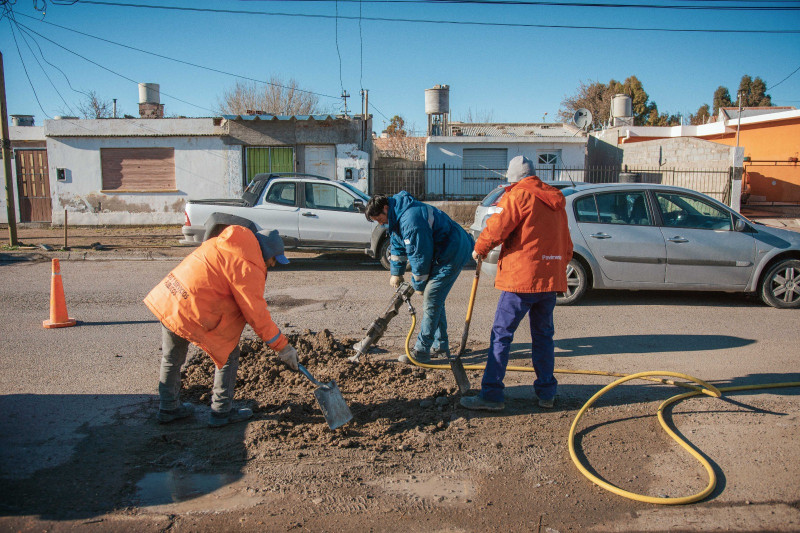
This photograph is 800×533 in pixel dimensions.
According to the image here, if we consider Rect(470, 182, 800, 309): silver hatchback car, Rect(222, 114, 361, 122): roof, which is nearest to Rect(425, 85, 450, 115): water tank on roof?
Rect(222, 114, 361, 122): roof

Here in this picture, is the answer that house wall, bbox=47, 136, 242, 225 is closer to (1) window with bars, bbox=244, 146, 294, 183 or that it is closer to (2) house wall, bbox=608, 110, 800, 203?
(1) window with bars, bbox=244, 146, 294, 183

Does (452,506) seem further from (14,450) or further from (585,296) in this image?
(585,296)

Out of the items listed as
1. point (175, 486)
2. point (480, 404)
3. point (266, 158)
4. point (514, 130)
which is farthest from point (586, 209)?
point (514, 130)

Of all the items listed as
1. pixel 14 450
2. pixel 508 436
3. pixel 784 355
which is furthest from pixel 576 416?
pixel 14 450

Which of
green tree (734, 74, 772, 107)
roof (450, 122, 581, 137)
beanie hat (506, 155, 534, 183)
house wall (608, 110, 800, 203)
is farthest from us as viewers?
green tree (734, 74, 772, 107)

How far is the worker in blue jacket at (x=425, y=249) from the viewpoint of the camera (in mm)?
5230

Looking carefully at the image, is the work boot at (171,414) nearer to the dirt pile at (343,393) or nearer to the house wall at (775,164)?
the dirt pile at (343,393)

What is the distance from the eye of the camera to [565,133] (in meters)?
24.1

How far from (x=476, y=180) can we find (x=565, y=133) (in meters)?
5.34

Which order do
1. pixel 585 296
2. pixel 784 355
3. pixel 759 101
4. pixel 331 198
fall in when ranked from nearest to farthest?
pixel 784 355 → pixel 585 296 → pixel 331 198 → pixel 759 101

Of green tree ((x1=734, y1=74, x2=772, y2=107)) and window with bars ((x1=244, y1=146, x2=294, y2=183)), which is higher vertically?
green tree ((x1=734, y1=74, x2=772, y2=107))

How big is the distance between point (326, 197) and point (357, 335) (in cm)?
554

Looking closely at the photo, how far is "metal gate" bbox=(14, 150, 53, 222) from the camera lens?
752 inches

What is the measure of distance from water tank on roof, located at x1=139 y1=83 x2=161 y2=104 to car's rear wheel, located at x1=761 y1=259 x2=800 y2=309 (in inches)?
795
